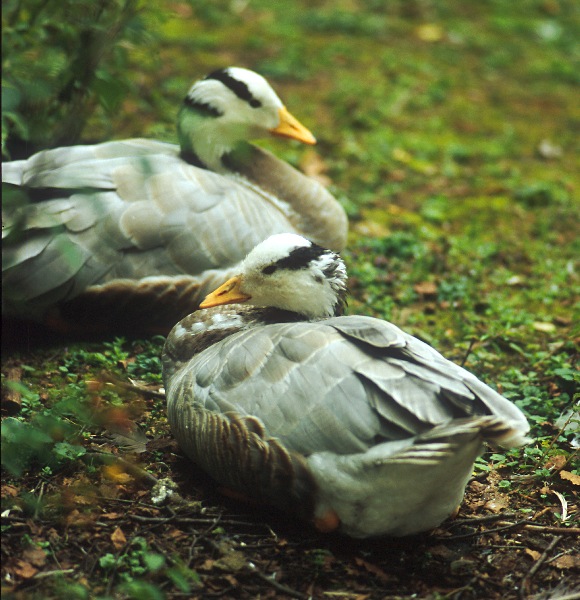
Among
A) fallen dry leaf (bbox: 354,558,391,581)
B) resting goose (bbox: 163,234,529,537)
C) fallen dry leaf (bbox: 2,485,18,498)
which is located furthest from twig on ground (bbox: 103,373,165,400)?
fallen dry leaf (bbox: 354,558,391,581)

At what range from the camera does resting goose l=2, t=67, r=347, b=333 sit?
15.3ft

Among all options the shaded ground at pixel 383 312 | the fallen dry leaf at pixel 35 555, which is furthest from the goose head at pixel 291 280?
the fallen dry leaf at pixel 35 555

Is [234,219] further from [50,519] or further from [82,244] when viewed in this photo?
[50,519]

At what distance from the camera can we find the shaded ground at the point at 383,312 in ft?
11.1

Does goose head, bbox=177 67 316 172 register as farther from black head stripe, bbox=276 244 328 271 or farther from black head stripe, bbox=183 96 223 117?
black head stripe, bbox=276 244 328 271

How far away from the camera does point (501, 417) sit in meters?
3.24

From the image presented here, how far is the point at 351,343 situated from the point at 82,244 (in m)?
1.84

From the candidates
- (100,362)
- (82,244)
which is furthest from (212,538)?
(82,244)

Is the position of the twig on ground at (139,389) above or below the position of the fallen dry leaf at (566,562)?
below

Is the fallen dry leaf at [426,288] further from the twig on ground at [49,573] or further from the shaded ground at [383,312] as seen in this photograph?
the twig on ground at [49,573]

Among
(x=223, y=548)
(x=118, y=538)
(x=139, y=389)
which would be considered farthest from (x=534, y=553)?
(x=139, y=389)

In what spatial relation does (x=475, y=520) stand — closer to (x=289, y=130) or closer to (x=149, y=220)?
(x=149, y=220)

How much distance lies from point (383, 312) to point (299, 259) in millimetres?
1641

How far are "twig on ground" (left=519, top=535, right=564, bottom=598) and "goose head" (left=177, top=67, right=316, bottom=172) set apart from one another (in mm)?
3027
